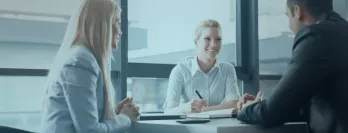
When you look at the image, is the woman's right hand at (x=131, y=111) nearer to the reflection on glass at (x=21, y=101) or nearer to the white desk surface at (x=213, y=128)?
the white desk surface at (x=213, y=128)

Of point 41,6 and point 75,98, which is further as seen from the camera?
point 41,6

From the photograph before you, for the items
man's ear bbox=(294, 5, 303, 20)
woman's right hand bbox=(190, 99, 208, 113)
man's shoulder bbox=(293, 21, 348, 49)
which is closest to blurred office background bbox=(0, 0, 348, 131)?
woman's right hand bbox=(190, 99, 208, 113)

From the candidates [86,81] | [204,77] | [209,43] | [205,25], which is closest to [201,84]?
[204,77]

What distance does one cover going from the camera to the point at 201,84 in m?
3.15

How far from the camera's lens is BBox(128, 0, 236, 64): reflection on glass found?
3.14 meters

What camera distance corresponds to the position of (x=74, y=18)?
1.83 metres

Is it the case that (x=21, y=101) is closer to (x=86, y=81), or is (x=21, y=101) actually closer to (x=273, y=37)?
(x=86, y=81)

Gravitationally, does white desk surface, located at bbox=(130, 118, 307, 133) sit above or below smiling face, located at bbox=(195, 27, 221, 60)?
below

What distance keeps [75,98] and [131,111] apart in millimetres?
416

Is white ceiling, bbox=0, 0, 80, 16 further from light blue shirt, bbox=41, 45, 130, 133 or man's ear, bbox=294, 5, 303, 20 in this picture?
man's ear, bbox=294, 5, 303, 20

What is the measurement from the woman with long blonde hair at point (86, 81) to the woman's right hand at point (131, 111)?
65mm

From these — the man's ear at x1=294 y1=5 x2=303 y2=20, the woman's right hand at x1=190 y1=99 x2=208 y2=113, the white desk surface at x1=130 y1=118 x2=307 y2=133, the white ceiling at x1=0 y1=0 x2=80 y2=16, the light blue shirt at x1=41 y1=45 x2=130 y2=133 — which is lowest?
the woman's right hand at x1=190 y1=99 x2=208 y2=113

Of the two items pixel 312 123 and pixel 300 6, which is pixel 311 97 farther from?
pixel 300 6

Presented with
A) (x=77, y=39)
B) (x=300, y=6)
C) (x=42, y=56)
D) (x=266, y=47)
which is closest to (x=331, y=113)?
(x=300, y=6)
